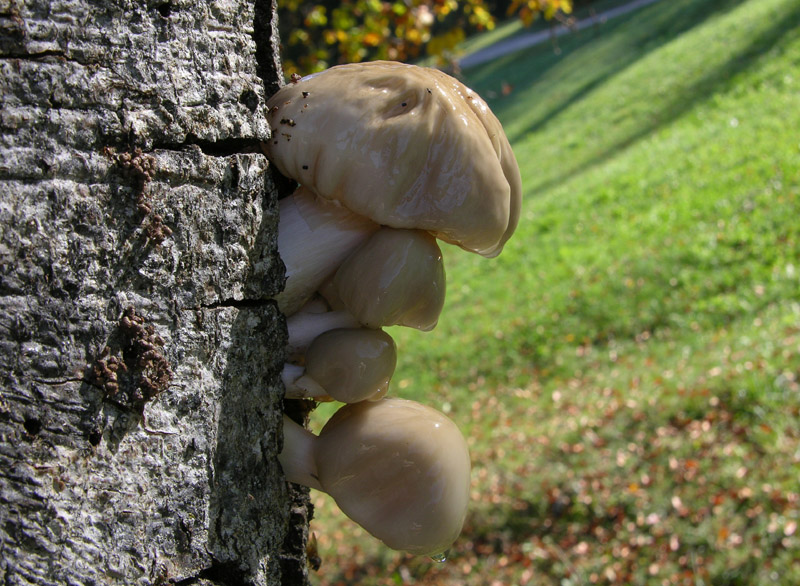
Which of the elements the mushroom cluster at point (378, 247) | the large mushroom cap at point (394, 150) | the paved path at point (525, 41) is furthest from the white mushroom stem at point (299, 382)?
the paved path at point (525, 41)

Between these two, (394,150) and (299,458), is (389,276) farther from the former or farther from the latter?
(299,458)

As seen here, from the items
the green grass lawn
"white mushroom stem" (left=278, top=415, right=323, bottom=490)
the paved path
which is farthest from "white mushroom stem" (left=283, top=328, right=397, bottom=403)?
the paved path

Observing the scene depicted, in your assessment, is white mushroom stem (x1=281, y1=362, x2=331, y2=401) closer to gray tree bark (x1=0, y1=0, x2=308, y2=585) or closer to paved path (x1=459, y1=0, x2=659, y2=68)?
gray tree bark (x1=0, y1=0, x2=308, y2=585)

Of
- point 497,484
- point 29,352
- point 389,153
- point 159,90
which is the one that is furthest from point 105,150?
point 497,484

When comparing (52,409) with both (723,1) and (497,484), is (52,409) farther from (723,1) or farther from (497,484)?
(723,1)

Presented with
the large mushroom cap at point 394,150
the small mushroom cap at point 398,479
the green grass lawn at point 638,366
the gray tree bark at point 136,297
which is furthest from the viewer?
the green grass lawn at point 638,366

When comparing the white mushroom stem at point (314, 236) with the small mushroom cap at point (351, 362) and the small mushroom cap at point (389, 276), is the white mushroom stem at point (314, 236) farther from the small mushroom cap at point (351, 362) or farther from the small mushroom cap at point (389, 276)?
the small mushroom cap at point (351, 362)

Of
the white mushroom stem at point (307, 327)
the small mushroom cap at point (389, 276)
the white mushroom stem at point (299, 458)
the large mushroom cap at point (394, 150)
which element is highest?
the large mushroom cap at point (394, 150)
